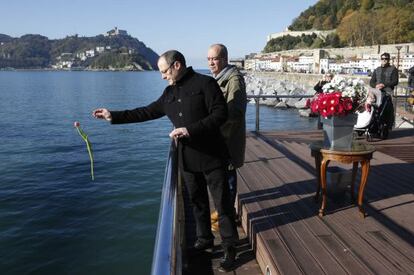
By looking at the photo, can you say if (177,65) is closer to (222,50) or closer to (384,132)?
(222,50)

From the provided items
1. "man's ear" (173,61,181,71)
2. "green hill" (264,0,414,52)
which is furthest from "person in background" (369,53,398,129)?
"green hill" (264,0,414,52)

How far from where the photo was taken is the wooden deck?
10.2 ft

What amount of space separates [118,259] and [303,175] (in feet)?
12.8

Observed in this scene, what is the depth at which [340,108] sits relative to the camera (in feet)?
13.2

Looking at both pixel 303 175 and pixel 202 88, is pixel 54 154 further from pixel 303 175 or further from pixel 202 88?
pixel 202 88

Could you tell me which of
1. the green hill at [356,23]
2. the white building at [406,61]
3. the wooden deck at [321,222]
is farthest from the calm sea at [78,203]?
the green hill at [356,23]

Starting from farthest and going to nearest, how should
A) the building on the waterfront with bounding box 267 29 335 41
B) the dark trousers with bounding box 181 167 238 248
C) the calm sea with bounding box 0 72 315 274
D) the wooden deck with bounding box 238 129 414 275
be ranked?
the building on the waterfront with bounding box 267 29 335 41
the calm sea with bounding box 0 72 315 274
the dark trousers with bounding box 181 167 238 248
the wooden deck with bounding box 238 129 414 275

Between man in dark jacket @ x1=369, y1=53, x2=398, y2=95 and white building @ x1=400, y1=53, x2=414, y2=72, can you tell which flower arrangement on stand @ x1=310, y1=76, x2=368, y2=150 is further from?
white building @ x1=400, y1=53, x2=414, y2=72

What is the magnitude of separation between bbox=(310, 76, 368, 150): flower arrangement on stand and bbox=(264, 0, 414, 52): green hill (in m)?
89.9

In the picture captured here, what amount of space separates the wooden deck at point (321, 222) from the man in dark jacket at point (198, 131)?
1.45 feet

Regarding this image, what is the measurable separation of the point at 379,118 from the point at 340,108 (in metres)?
4.43

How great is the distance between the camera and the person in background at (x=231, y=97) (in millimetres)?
3562

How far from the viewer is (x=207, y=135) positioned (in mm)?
3115

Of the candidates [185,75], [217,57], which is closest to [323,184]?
[217,57]
